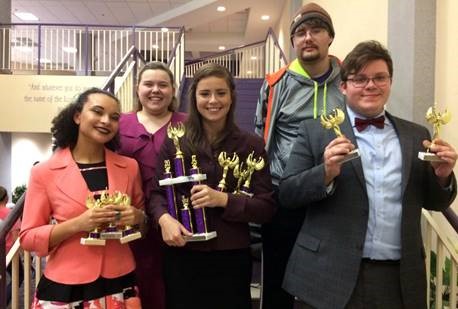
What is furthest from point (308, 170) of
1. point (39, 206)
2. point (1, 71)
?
point (1, 71)

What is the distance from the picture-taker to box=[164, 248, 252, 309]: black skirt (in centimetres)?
178

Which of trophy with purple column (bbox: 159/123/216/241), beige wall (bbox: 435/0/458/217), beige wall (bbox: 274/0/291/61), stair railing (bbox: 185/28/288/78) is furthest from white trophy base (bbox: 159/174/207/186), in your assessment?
stair railing (bbox: 185/28/288/78)

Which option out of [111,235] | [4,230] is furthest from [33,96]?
[111,235]

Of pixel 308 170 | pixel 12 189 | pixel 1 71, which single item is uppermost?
pixel 1 71

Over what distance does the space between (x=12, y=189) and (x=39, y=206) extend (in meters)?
10.4

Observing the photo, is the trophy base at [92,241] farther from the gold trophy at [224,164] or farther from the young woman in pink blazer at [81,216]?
the gold trophy at [224,164]

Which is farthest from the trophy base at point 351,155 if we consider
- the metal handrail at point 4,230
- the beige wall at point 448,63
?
the beige wall at point 448,63

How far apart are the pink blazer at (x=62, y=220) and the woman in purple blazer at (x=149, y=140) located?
406mm

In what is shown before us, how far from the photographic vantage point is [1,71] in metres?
9.59

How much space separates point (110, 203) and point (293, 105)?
39.4 inches

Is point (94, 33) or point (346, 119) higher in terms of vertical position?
point (94, 33)

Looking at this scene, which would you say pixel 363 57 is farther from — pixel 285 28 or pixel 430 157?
pixel 285 28

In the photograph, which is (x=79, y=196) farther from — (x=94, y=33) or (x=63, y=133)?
(x=94, y=33)

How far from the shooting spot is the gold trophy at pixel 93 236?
165cm
